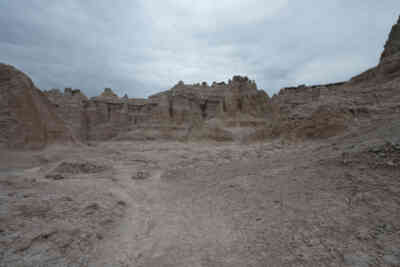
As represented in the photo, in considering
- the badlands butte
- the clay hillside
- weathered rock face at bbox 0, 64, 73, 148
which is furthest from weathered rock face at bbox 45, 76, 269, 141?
the badlands butte

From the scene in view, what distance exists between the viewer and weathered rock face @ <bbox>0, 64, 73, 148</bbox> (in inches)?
402

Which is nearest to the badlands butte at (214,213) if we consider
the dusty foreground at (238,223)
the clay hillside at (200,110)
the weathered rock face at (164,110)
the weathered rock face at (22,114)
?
the dusty foreground at (238,223)

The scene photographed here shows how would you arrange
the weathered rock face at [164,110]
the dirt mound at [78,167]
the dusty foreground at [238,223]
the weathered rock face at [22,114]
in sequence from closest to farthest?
1. the dusty foreground at [238,223]
2. the dirt mound at [78,167]
3. the weathered rock face at [22,114]
4. the weathered rock face at [164,110]

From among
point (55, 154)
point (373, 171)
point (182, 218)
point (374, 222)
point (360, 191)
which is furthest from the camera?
point (55, 154)

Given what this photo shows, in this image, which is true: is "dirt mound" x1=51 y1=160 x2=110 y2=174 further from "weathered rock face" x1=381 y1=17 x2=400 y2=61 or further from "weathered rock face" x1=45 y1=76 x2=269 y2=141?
"weathered rock face" x1=381 y1=17 x2=400 y2=61

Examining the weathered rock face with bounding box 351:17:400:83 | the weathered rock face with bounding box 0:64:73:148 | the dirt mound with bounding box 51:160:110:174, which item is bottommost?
the dirt mound with bounding box 51:160:110:174

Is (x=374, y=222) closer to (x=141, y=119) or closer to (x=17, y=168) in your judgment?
(x=17, y=168)

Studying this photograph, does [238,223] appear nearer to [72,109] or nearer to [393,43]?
[393,43]

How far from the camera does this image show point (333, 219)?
3.08m

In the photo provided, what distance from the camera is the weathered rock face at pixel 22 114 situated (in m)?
10.2

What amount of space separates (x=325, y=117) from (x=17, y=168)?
1869cm

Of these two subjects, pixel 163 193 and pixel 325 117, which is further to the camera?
pixel 325 117

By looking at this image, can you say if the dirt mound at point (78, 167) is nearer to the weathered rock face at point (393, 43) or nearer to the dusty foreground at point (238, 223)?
the dusty foreground at point (238, 223)

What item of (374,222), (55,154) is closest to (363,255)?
(374,222)
